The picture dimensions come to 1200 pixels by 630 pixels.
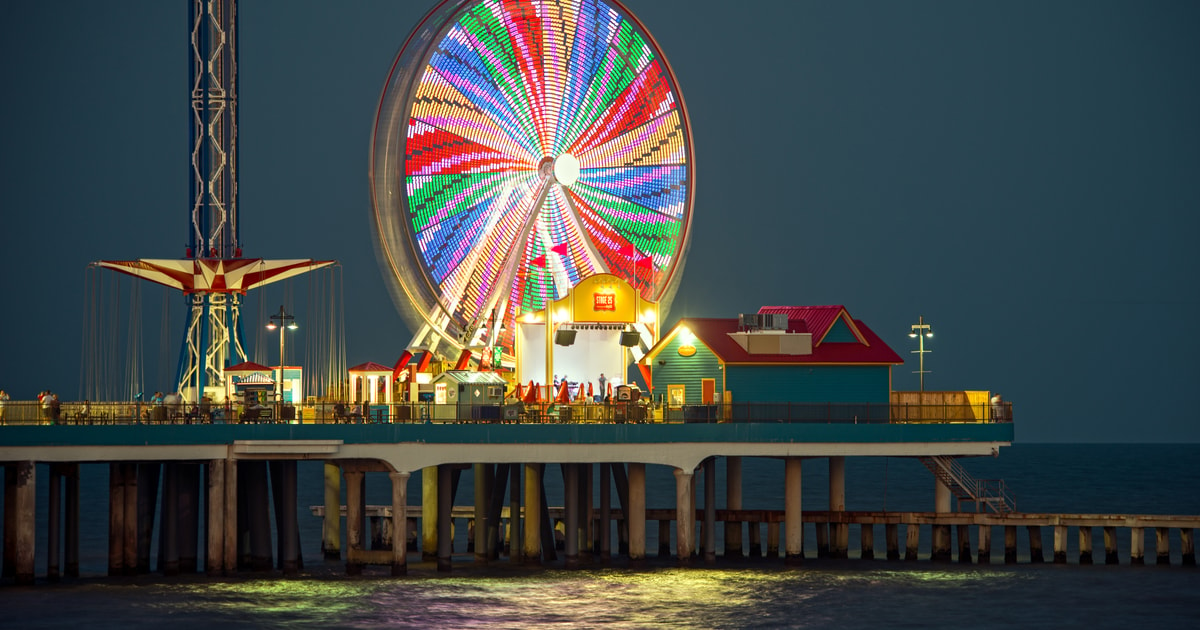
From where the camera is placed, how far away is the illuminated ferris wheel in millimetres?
66812

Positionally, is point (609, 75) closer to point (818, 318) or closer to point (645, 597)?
point (818, 318)

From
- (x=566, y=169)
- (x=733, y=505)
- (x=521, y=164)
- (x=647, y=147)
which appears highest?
(x=647, y=147)

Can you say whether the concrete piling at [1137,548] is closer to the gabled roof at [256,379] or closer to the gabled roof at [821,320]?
the gabled roof at [821,320]

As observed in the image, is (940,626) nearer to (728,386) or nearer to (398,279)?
(728,386)

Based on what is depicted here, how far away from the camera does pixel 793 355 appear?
2290 inches

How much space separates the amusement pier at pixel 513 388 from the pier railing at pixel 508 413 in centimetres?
9

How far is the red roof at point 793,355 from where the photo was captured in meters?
57.8

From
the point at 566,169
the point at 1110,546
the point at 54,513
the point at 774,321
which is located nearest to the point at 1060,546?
the point at 1110,546

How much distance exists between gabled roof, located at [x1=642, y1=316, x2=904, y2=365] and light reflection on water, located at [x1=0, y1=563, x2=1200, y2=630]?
6.47 metres

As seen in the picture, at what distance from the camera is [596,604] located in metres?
49.1

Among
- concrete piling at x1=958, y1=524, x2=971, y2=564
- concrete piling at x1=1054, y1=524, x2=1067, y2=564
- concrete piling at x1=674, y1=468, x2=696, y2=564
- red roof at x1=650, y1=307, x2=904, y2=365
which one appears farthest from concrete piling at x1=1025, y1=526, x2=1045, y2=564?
concrete piling at x1=674, y1=468, x2=696, y2=564

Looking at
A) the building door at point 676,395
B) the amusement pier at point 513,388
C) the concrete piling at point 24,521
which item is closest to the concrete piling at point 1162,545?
the amusement pier at point 513,388

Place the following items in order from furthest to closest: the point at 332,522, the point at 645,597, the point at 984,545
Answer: the point at 332,522, the point at 984,545, the point at 645,597

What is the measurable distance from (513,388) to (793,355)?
1201 centimetres
